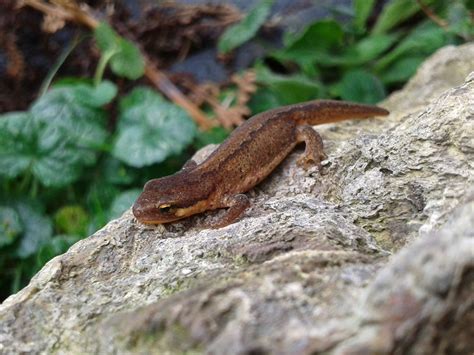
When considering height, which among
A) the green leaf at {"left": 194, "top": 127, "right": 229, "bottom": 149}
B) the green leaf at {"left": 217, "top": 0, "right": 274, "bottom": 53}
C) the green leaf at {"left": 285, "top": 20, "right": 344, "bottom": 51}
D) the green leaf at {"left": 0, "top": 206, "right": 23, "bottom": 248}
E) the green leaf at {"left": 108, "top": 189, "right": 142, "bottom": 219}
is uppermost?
the green leaf at {"left": 217, "top": 0, "right": 274, "bottom": 53}

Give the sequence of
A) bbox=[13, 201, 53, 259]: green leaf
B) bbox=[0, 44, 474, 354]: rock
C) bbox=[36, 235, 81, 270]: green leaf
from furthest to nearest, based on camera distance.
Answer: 1. bbox=[13, 201, 53, 259]: green leaf
2. bbox=[36, 235, 81, 270]: green leaf
3. bbox=[0, 44, 474, 354]: rock

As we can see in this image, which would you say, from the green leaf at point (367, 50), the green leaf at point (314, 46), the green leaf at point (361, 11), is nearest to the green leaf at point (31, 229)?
the green leaf at point (314, 46)

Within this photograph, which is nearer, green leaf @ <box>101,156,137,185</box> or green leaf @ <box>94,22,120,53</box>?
green leaf @ <box>101,156,137,185</box>

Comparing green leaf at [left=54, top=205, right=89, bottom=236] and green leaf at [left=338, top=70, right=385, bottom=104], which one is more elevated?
green leaf at [left=338, top=70, right=385, bottom=104]

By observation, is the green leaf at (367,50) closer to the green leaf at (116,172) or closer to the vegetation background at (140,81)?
the vegetation background at (140,81)

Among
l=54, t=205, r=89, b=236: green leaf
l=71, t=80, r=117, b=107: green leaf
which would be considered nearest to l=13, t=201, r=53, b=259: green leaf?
l=54, t=205, r=89, b=236: green leaf

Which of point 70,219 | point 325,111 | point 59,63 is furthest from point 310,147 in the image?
point 59,63

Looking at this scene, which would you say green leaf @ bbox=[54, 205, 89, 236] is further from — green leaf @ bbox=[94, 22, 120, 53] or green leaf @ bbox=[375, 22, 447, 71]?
green leaf @ bbox=[375, 22, 447, 71]

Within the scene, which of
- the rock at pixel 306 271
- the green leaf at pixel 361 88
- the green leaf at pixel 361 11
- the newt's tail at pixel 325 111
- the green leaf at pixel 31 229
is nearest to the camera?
the rock at pixel 306 271
